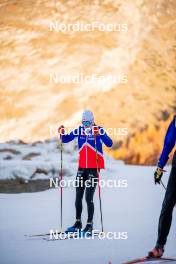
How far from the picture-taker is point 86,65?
72.3 ft

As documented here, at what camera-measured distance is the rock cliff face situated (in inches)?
849

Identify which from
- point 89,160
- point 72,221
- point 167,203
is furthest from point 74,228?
point 167,203

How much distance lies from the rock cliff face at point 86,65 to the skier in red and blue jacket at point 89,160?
15.1 metres

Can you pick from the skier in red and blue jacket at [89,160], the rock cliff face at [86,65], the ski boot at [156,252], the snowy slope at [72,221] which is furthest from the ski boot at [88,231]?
the rock cliff face at [86,65]

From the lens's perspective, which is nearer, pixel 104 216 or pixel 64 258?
pixel 64 258

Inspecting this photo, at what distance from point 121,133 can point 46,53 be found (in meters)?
4.49

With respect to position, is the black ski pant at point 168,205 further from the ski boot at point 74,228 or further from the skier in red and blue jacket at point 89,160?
the ski boot at point 74,228

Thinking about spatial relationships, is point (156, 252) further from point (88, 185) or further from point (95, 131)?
point (95, 131)

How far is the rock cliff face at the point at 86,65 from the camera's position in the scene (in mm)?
21562

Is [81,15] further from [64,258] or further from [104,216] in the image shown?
[64,258]

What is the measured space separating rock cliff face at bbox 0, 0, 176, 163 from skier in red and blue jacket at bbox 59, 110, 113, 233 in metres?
15.1

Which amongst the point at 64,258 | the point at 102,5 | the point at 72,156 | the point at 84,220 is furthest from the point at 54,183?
the point at 102,5

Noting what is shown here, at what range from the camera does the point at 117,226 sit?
671cm

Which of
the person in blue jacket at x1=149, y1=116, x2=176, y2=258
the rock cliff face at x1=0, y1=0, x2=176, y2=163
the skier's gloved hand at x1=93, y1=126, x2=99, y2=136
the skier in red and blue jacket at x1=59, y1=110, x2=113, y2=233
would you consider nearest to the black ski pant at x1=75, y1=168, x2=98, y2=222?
the skier in red and blue jacket at x1=59, y1=110, x2=113, y2=233
